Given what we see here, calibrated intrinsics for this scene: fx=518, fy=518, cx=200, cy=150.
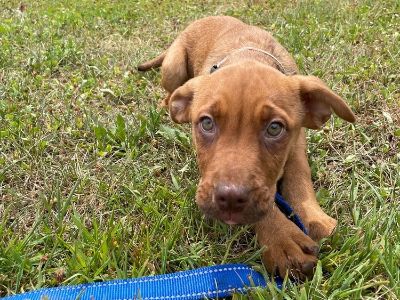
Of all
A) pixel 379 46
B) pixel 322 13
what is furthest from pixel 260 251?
pixel 322 13

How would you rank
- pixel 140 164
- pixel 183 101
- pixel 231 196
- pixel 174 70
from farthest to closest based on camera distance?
pixel 174 70 < pixel 140 164 < pixel 183 101 < pixel 231 196

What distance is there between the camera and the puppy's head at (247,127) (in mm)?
2898

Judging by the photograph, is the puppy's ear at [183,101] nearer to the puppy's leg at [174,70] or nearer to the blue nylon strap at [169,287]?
the blue nylon strap at [169,287]

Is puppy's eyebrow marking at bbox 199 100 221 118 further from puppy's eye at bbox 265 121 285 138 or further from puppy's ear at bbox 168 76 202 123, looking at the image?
puppy's ear at bbox 168 76 202 123

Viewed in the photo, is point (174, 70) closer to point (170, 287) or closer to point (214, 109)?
point (214, 109)

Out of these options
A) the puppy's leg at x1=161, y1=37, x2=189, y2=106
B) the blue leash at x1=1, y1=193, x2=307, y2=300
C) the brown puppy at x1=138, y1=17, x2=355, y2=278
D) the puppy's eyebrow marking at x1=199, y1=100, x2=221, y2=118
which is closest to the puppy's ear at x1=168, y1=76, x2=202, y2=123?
the brown puppy at x1=138, y1=17, x2=355, y2=278

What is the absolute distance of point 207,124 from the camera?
3359 mm

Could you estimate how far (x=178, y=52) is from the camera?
5938mm

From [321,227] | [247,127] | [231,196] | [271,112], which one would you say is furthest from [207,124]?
[321,227]

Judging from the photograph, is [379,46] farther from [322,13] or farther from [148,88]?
[148,88]

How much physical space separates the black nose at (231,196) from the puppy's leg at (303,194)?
86 cm

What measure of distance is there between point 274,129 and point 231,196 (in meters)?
0.67

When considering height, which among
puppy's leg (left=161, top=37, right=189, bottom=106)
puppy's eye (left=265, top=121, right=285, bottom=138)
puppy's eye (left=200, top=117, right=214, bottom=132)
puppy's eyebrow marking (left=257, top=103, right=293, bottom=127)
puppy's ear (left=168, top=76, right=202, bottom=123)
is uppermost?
puppy's eyebrow marking (left=257, top=103, right=293, bottom=127)

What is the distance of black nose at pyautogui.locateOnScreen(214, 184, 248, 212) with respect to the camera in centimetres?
280
